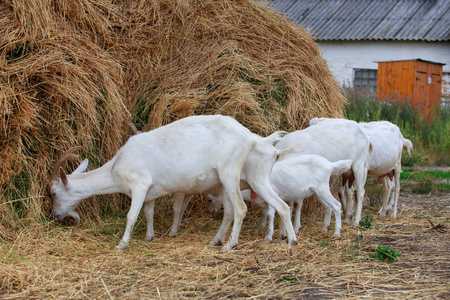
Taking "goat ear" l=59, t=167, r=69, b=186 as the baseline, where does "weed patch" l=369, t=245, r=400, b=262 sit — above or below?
below

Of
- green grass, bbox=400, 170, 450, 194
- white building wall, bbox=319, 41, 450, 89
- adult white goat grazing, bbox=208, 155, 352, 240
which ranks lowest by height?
green grass, bbox=400, 170, 450, 194

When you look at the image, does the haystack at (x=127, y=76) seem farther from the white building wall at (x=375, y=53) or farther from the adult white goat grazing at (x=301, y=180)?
the white building wall at (x=375, y=53)

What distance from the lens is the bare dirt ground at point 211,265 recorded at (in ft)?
13.6

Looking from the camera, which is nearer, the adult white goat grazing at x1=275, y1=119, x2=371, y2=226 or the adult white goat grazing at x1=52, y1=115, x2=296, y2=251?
the adult white goat grazing at x1=52, y1=115, x2=296, y2=251

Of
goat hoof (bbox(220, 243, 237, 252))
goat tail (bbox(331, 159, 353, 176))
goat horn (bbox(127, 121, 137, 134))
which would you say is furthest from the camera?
goat horn (bbox(127, 121, 137, 134))

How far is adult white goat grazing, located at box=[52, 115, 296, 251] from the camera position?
5.59m

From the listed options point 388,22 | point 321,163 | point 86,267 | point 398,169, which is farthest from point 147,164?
point 388,22

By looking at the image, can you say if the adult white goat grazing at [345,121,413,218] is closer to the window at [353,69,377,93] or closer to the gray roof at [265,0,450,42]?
the gray roof at [265,0,450,42]

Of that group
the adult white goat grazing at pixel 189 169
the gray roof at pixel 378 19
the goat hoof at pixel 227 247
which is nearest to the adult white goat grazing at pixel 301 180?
the adult white goat grazing at pixel 189 169

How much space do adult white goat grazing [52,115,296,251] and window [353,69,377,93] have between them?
1471 cm

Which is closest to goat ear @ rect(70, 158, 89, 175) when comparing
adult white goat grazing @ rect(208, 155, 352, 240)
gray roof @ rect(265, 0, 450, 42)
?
adult white goat grazing @ rect(208, 155, 352, 240)

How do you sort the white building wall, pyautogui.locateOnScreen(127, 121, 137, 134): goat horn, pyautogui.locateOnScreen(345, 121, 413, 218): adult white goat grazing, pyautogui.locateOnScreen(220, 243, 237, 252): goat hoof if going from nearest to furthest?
pyautogui.locateOnScreen(220, 243, 237, 252): goat hoof, pyautogui.locateOnScreen(127, 121, 137, 134): goat horn, pyautogui.locateOnScreen(345, 121, 413, 218): adult white goat grazing, the white building wall

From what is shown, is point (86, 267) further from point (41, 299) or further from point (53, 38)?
point (53, 38)

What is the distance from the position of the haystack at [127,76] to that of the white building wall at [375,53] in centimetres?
1102
